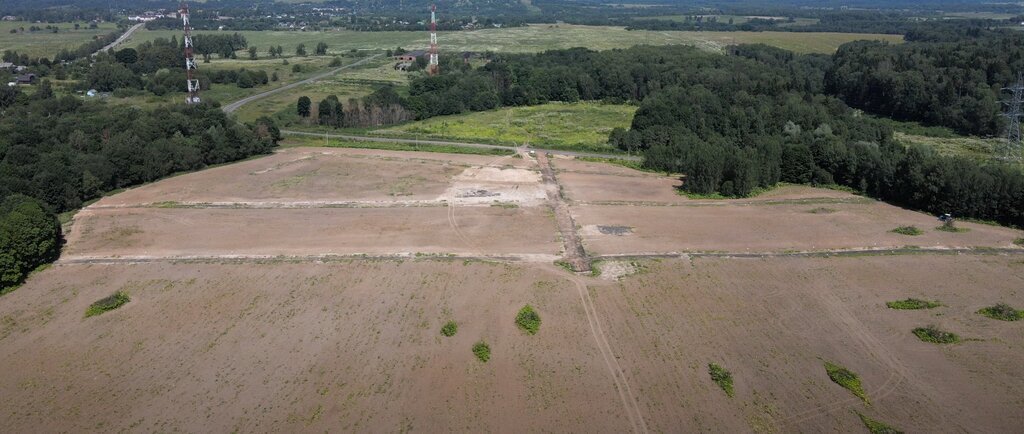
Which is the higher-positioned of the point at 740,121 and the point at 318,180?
the point at 740,121

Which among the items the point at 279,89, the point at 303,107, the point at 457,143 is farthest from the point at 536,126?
the point at 279,89

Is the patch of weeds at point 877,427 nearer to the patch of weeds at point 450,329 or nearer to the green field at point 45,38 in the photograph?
the patch of weeds at point 450,329

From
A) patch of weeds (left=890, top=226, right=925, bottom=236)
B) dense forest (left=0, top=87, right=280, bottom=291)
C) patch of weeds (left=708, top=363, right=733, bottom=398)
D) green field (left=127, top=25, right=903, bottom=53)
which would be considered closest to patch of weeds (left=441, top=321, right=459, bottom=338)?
patch of weeds (left=708, top=363, right=733, bottom=398)

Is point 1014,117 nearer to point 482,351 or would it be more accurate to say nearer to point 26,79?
point 482,351

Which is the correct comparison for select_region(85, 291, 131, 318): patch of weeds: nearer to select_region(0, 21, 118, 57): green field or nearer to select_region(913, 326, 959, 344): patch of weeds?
select_region(913, 326, 959, 344): patch of weeds

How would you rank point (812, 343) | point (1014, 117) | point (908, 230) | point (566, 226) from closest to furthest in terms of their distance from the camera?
point (812, 343) < point (908, 230) < point (566, 226) < point (1014, 117)

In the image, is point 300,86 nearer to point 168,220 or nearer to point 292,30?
point 168,220

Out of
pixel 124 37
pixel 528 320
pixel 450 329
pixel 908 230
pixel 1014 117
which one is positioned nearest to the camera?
pixel 450 329

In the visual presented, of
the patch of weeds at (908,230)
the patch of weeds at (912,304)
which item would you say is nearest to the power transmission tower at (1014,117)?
the patch of weeds at (908,230)

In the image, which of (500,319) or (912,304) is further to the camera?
(912,304)
